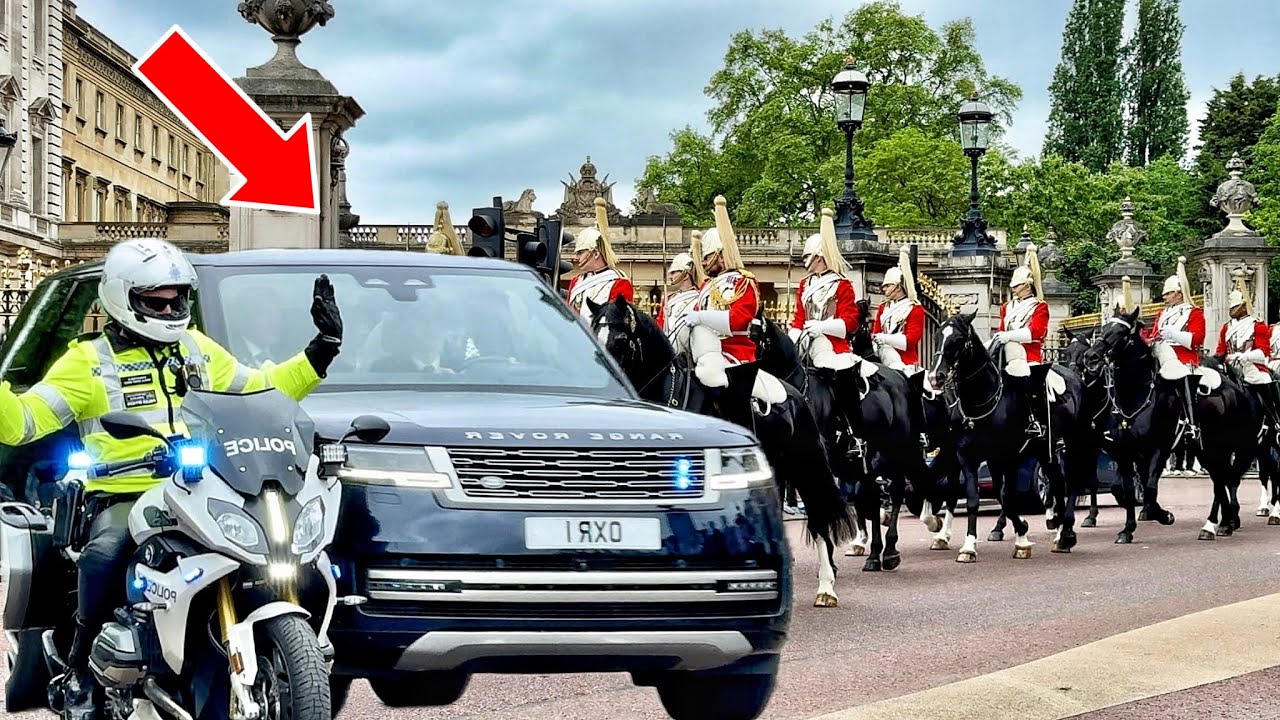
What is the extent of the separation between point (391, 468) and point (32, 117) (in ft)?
211

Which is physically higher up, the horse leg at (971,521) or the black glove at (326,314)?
the black glove at (326,314)

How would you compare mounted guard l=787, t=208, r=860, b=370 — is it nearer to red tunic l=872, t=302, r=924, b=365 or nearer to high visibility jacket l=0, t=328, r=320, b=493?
red tunic l=872, t=302, r=924, b=365

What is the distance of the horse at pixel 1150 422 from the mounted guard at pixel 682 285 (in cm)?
626

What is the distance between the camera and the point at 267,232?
1856 cm

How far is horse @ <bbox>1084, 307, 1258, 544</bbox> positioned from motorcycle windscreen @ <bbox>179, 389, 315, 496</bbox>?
13407 millimetres

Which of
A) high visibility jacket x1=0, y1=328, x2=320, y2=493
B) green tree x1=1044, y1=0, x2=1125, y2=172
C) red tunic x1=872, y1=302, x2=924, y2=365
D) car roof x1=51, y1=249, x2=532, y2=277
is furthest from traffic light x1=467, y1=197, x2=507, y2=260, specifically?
green tree x1=1044, y1=0, x2=1125, y2=172

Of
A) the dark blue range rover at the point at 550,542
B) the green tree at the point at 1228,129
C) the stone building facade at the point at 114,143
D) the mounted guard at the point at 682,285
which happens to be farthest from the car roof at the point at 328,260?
the green tree at the point at 1228,129

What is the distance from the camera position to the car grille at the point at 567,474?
634cm

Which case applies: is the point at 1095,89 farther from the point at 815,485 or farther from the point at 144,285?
the point at 144,285

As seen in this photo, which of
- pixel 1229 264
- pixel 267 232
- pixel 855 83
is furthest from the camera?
pixel 1229 264

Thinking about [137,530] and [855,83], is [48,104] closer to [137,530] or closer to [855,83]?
[855,83]

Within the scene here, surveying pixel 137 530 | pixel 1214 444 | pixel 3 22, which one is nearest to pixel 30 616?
pixel 137 530

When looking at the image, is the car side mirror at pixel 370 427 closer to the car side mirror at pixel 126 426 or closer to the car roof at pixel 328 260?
the car side mirror at pixel 126 426

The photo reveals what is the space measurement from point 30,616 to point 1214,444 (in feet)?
51.5
